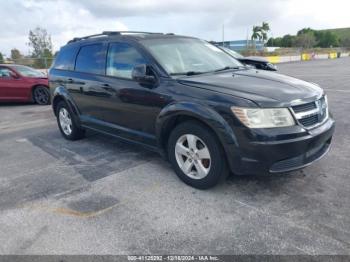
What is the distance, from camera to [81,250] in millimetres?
2596

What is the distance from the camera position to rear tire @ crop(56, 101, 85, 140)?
5.61 meters

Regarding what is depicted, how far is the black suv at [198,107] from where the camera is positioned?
303cm

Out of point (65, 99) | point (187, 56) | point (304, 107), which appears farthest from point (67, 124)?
point (304, 107)

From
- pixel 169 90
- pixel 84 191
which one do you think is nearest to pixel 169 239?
pixel 84 191

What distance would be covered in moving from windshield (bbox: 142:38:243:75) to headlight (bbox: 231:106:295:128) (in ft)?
3.58

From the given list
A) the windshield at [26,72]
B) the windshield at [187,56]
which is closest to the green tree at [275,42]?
the windshield at [26,72]

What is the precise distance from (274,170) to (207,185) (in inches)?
30.1

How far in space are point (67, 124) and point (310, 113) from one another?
427 centimetres

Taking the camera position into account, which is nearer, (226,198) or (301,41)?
(226,198)

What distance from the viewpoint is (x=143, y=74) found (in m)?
3.70

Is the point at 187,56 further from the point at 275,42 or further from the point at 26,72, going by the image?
the point at 275,42

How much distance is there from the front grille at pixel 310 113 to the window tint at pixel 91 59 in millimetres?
2829

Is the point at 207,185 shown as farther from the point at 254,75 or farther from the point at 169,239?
the point at 254,75

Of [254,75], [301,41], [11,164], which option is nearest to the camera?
[254,75]
